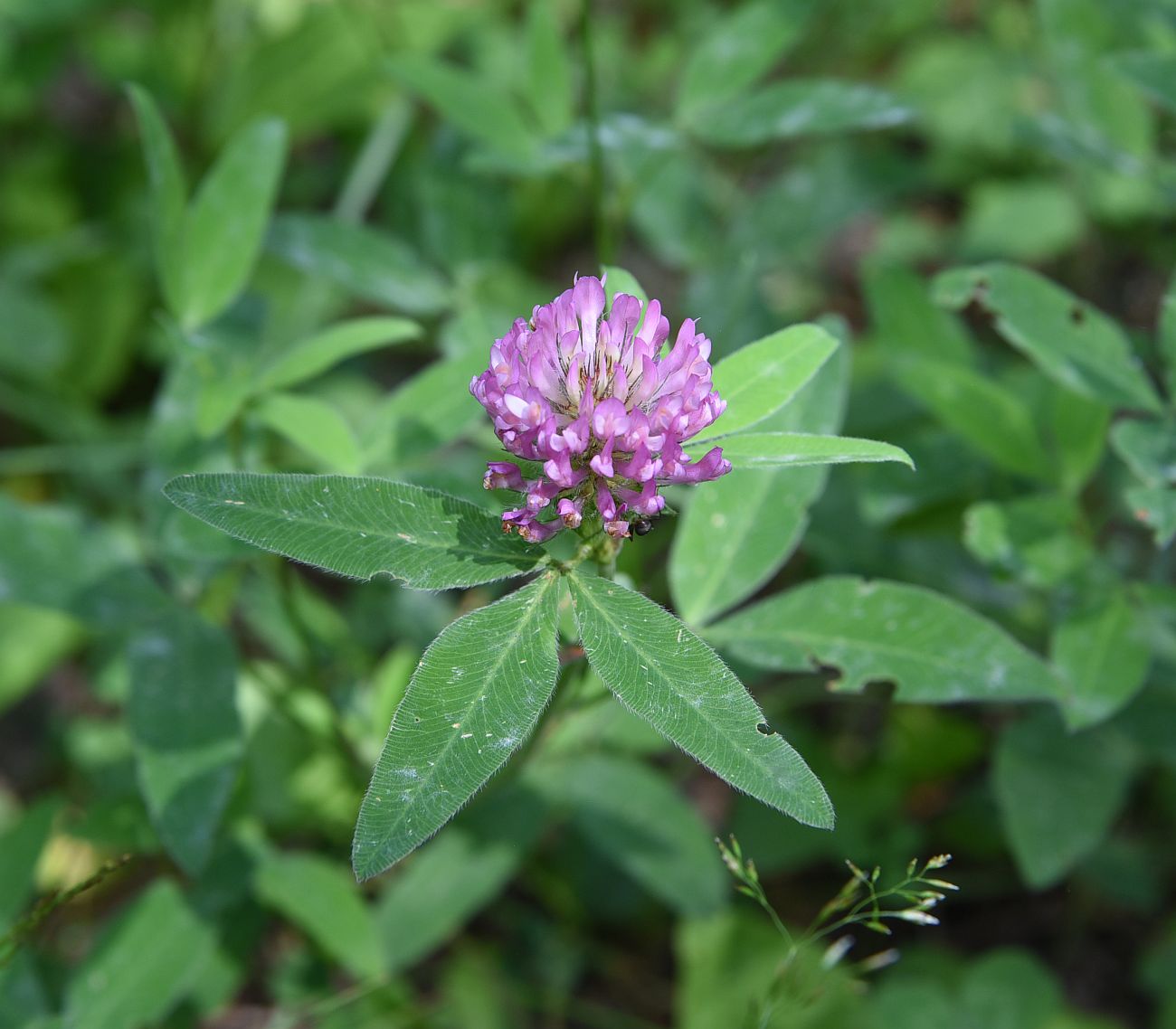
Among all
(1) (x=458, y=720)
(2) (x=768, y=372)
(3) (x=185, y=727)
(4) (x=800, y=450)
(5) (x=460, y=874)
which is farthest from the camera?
(5) (x=460, y=874)

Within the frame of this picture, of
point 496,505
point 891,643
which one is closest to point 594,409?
point 496,505

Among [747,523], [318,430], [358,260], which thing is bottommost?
[747,523]

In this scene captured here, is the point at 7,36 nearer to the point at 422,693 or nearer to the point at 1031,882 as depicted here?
the point at 422,693

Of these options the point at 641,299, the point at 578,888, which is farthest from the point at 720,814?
the point at 641,299

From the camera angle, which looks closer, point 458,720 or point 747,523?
point 458,720

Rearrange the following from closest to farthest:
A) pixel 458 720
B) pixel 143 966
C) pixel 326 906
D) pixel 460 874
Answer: pixel 458 720
pixel 143 966
pixel 326 906
pixel 460 874

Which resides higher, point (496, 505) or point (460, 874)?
point (496, 505)

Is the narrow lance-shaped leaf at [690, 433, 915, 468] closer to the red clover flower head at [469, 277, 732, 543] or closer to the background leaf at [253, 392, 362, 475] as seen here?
the red clover flower head at [469, 277, 732, 543]

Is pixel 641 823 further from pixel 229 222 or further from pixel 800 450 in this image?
pixel 229 222
